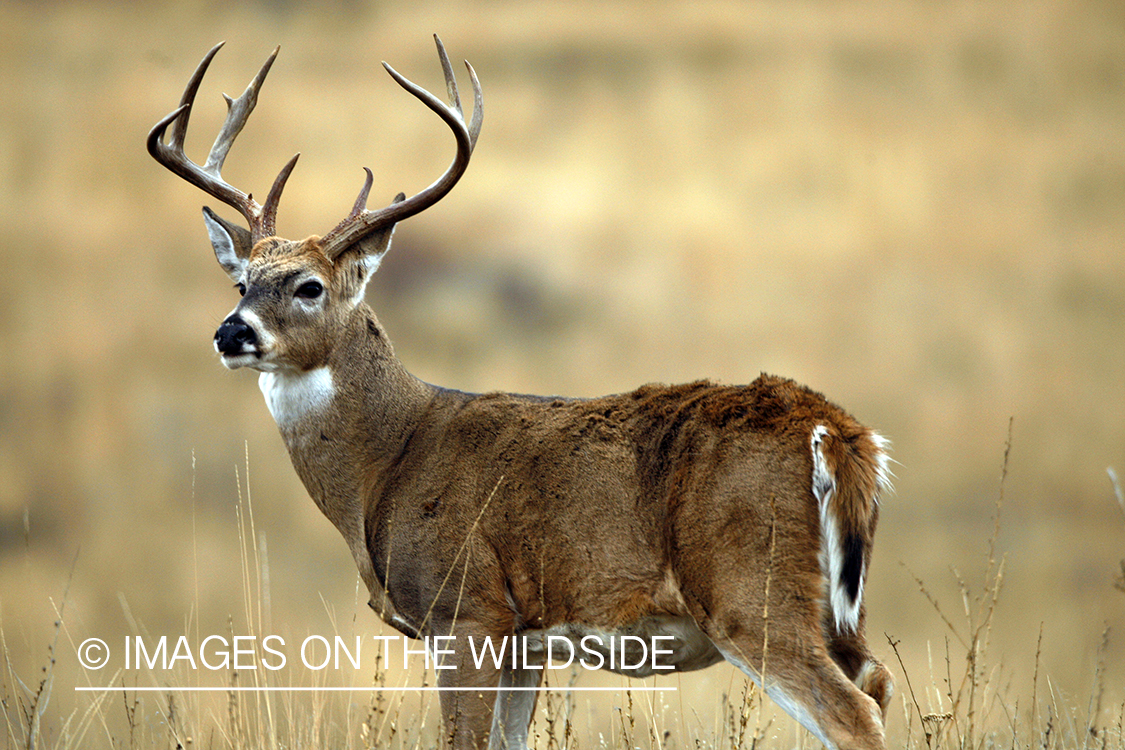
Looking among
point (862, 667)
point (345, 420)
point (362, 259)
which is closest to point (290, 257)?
point (362, 259)

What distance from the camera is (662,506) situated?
5.00m

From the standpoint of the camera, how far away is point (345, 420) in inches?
228

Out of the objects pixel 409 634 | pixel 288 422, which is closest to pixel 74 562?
pixel 288 422

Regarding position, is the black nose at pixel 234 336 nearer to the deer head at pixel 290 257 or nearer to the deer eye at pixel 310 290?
the deer head at pixel 290 257

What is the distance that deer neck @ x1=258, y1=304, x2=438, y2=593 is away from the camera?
226 inches

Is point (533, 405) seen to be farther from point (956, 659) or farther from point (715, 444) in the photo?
point (956, 659)

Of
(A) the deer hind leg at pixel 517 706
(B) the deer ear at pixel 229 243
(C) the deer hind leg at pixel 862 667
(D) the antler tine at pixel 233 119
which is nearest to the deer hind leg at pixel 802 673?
(C) the deer hind leg at pixel 862 667

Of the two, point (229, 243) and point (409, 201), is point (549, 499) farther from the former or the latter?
point (229, 243)

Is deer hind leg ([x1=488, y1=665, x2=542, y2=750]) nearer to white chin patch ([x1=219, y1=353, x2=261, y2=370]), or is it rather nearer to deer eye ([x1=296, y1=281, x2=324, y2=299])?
white chin patch ([x1=219, y1=353, x2=261, y2=370])

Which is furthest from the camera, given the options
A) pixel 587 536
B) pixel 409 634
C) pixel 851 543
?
pixel 409 634

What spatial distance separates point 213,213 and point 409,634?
7.39ft

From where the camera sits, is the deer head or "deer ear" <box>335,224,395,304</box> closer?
the deer head

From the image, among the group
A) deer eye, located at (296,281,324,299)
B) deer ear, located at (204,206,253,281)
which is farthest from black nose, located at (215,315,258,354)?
deer ear, located at (204,206,253,281)

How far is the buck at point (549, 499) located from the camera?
472 centimetres
